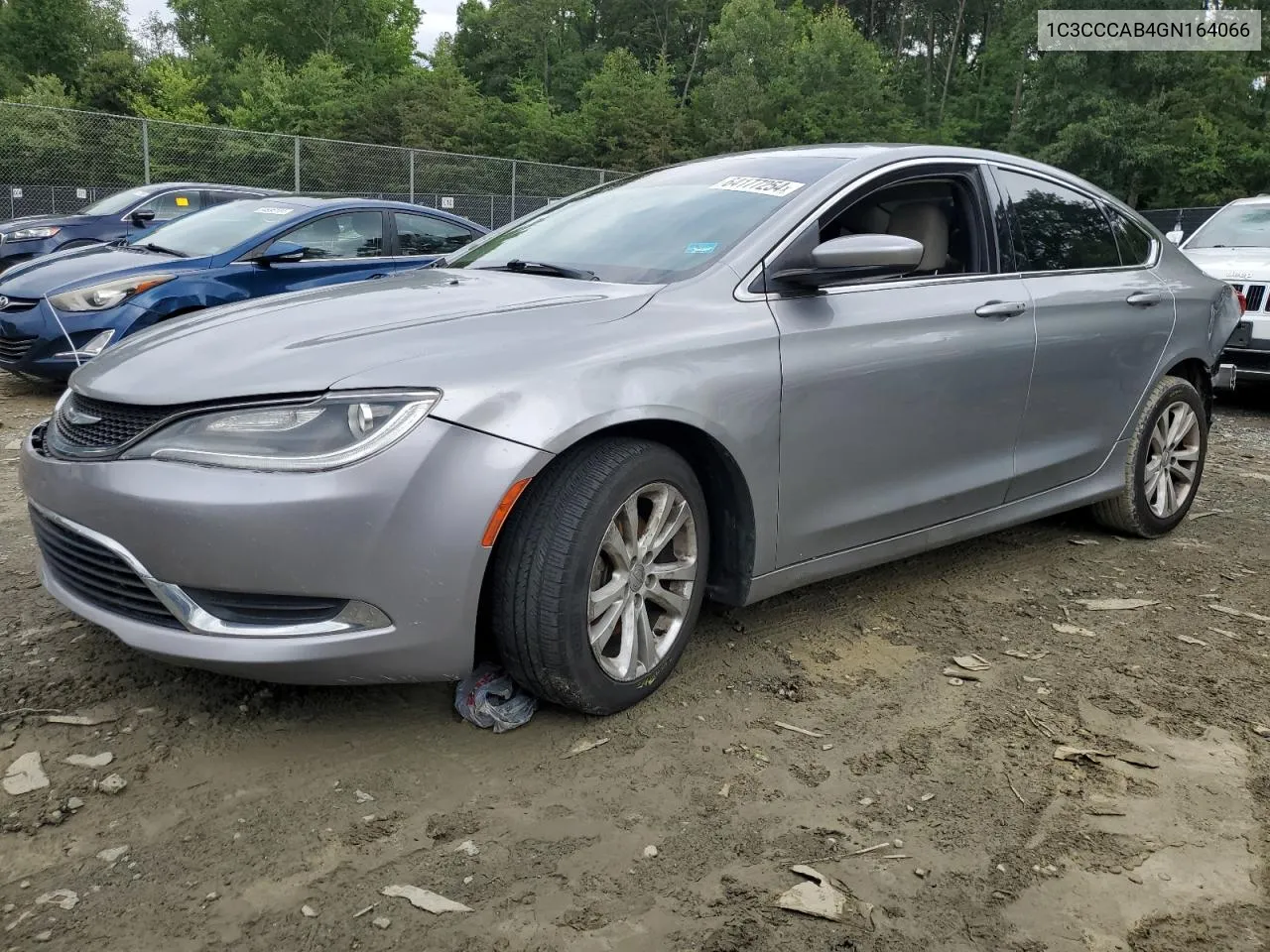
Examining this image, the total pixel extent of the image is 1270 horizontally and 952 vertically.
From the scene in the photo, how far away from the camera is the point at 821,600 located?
3760 mm

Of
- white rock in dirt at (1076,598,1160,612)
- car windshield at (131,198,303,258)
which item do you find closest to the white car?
white rock in dirt at (1076,598,1160,612)

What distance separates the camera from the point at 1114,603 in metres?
3.86

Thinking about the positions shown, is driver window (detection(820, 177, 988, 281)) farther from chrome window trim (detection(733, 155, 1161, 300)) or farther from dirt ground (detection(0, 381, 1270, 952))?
dirt ground (detection(0, 381, 1270, 952))

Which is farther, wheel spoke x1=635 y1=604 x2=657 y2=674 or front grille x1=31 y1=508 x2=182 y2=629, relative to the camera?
wheel spoke x1=635 y1=604 x2=657 y2=674

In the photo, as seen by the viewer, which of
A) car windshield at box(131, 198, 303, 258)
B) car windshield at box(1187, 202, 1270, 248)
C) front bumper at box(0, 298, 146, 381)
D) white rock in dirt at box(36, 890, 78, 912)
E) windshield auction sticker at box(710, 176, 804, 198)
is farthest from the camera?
car windshield at box(1187, 202, 1270, 248)

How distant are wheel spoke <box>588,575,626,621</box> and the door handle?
5.44 ft

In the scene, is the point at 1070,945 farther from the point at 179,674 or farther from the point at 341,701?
the point at 179,674

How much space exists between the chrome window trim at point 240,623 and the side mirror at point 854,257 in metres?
1.49

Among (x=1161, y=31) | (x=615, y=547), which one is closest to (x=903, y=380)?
(x=615, y=547)

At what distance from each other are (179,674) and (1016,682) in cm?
239

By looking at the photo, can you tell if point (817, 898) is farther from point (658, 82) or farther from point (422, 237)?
point (658, 82)

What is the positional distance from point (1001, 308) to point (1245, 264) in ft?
19.9

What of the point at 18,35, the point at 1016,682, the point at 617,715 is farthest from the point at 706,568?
the point at 18,35

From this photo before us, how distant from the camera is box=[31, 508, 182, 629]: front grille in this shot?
2.43m
